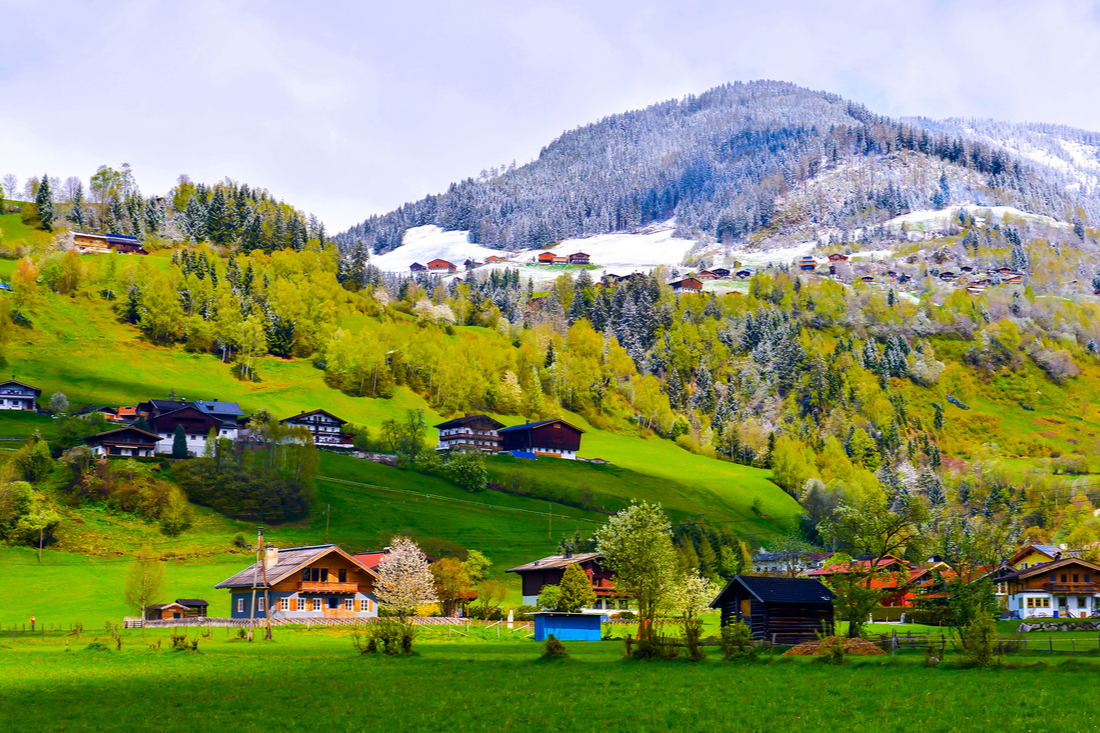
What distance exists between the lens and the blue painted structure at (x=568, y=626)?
184 ft

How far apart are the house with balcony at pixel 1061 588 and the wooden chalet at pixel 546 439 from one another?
301ft

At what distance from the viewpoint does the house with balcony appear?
88.7m

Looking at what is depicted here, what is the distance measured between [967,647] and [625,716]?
17773mm

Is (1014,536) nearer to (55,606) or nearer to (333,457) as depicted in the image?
(333,457)

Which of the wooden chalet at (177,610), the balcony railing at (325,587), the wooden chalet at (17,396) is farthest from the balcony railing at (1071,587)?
the wooden chalet at (17,396)

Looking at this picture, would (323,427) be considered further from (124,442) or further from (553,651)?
(553,651)

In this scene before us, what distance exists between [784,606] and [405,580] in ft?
107

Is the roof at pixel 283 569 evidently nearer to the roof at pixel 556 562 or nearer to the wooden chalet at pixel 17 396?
the roof at pixel 556 562

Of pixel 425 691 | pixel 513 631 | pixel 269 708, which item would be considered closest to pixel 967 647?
pixel 425 691

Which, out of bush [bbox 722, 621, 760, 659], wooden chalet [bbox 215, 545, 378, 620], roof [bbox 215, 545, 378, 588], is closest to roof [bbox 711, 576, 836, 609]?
bush [bbox 722, 621, 760, 659]

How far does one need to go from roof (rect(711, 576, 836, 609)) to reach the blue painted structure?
9.02m

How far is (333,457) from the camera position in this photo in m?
141

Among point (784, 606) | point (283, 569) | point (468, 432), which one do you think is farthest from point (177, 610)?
point (468, 432)

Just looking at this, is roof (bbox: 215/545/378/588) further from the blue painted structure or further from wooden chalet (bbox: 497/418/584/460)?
wooden chalet (bbox: 497/418/584/460)
